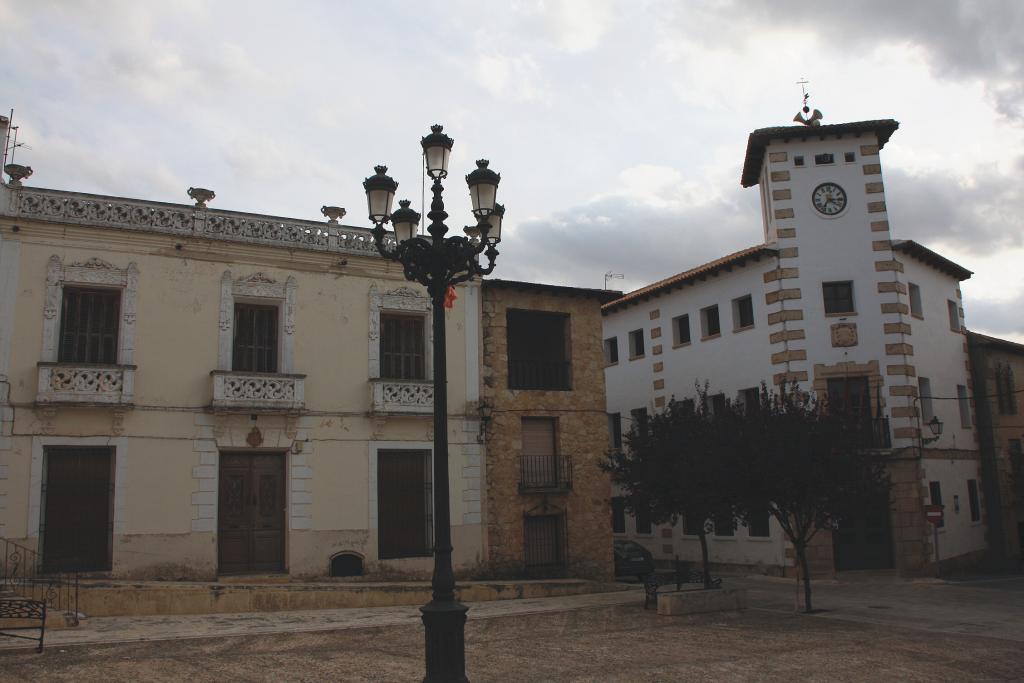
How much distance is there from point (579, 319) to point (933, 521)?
10.3 meters

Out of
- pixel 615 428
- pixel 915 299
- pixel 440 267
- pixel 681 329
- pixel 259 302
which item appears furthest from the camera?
pixel 615 428

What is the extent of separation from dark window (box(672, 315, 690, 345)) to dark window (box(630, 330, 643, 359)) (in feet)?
6.51

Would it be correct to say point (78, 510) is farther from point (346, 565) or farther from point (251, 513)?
point (346, 565)

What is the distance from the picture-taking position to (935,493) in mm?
23219

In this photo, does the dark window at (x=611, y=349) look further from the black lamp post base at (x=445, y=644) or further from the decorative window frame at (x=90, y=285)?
the black lamp post base at (x=445, y=644)

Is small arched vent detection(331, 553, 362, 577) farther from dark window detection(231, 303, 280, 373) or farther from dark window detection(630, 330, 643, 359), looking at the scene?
dark window detection(630, 330, 643, 359)

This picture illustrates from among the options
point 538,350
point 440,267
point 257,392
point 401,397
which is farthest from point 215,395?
point 440,267

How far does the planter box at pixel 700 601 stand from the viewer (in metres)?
15.1

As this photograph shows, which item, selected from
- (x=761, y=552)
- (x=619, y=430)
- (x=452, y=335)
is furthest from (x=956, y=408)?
(x=452, y=335)

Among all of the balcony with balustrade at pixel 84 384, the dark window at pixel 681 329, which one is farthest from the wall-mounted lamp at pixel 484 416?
the dark window at pixel 681 329

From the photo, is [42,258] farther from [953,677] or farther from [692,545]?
[692,545]

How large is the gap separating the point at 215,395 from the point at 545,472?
8123 millimetres

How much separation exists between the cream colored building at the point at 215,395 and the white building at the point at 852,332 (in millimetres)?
9263

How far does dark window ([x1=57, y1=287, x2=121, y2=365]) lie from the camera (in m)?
16.6
